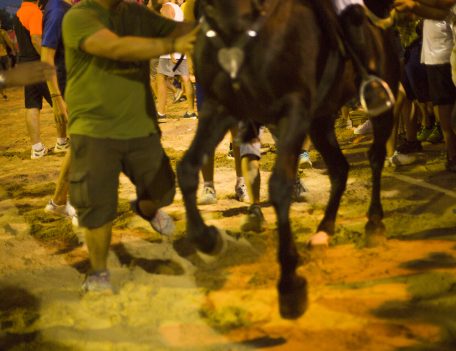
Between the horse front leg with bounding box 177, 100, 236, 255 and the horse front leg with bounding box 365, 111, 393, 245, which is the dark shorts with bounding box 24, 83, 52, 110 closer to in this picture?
the horse front leg with bounding box 365, 111, 393, 245

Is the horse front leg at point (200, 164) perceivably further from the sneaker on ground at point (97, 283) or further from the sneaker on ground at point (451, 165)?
the sneaker on ground at point (451, 165)

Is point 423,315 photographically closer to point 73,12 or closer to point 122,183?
point 73,12

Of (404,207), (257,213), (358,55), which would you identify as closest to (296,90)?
(358,55)

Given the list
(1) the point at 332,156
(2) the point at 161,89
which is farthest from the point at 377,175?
(2) the point at 161,89

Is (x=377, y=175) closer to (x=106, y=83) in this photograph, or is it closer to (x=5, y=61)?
(x=106, y=83)

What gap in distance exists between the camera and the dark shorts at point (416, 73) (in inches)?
307

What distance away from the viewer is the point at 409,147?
8.18 m

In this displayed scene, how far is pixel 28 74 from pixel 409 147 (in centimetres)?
559

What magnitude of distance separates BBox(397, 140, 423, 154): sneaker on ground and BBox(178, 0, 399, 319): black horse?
4384 millimetres

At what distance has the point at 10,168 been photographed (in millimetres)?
9484

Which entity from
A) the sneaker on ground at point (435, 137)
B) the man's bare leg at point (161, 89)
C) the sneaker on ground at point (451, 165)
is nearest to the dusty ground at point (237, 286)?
the sneaker on ground at point (451, 165)

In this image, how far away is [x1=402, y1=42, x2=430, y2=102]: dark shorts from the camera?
780cm

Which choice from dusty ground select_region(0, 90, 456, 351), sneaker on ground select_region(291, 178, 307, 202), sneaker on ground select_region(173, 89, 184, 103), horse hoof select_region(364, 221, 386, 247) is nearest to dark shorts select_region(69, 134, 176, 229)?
dusty ground select_region(0, 90, 456, 351)

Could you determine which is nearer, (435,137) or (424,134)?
(435,137)
